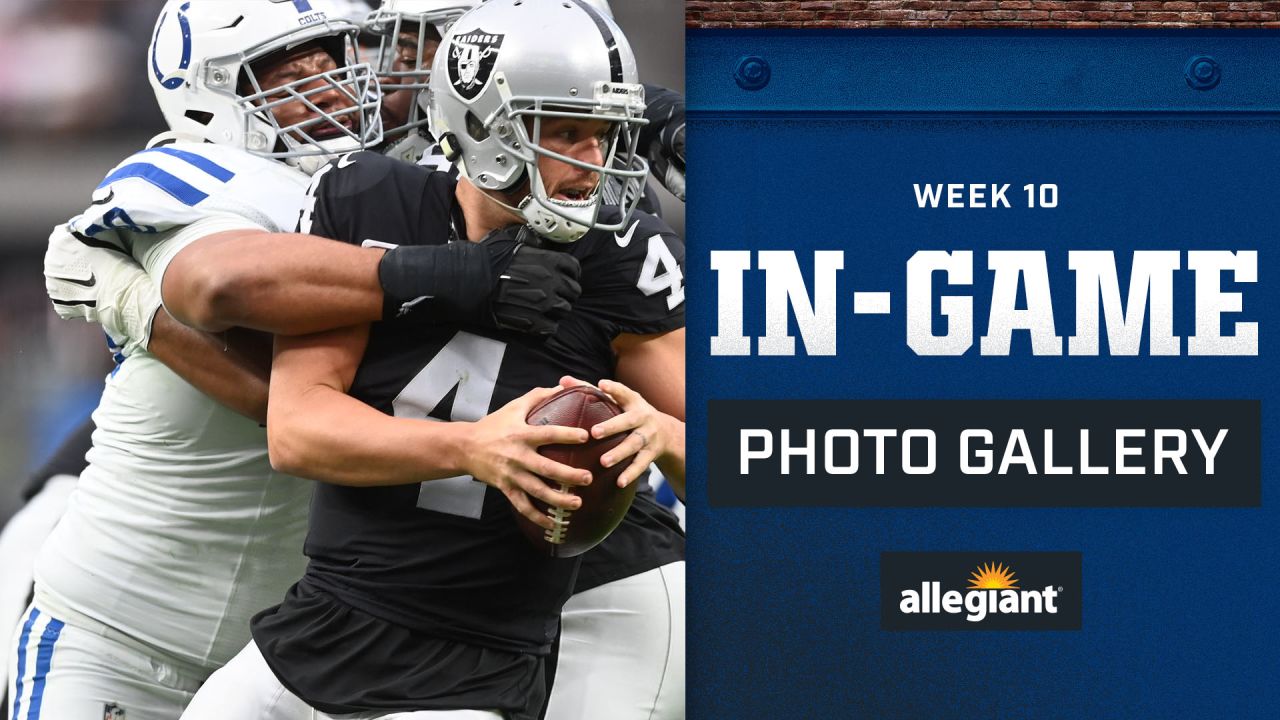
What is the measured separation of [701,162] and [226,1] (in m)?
0.85

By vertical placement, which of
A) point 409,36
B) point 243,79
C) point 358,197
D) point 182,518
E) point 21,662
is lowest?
point 21,662

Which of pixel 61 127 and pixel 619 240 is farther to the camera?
pixel 61 127

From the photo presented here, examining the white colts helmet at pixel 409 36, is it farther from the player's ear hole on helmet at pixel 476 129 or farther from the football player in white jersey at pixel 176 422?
the player's ear hole on helmet at pixel 476 129

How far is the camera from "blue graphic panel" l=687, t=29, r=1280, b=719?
2.43 m

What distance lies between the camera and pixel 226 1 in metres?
2.29

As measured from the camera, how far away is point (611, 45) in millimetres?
1840

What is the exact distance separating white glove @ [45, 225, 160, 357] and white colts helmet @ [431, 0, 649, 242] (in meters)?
0.55

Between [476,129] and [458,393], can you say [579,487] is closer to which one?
[458,393]

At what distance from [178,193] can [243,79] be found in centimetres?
42

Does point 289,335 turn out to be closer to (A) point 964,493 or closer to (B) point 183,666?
(B) point 183,666

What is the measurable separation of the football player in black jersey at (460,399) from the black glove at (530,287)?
25mm

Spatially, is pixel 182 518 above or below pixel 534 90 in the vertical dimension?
below

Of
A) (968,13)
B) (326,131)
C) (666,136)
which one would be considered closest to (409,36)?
(326,131)

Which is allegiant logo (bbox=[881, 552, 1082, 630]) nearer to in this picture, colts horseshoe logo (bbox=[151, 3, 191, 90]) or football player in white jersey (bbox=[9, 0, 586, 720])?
football player in white jersey (bbox=[9, 0, 586, 720])
